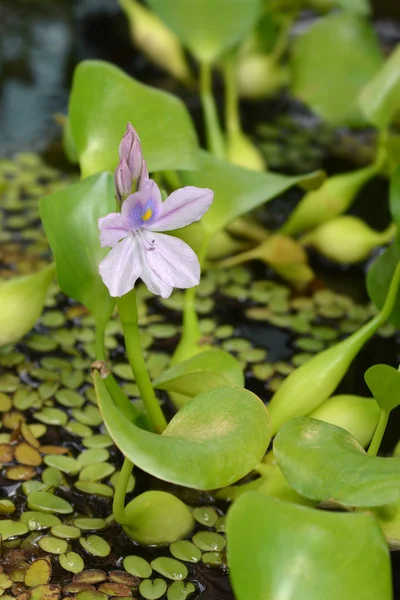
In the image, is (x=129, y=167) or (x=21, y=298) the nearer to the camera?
(x=129, y=167)

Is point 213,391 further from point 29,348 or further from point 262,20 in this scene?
point 262,20

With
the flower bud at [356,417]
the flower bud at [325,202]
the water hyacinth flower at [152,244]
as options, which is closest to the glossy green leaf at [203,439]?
the water hyacinth flower at [152,244]

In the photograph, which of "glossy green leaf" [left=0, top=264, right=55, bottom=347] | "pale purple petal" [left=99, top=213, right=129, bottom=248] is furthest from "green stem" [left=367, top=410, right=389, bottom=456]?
"glossy green leaf" [left=0, top=264, right=55, bottom=347]

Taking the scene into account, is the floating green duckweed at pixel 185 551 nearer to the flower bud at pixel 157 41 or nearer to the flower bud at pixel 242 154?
the flower bud at pixel 242 154

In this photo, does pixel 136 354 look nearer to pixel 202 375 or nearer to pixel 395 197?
pixel 202 375

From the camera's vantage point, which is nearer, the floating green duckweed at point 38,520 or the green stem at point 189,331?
the floating green duckweed at point 38,520

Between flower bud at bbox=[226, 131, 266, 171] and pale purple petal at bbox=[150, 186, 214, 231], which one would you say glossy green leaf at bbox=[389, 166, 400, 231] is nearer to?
pale purple petal at bbox=[150, 186, 214, 231]

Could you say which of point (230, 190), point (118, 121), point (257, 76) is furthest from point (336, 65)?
point (118, 121)
